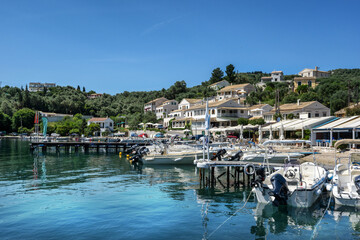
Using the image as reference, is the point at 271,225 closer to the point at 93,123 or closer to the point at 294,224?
the point at 294,224

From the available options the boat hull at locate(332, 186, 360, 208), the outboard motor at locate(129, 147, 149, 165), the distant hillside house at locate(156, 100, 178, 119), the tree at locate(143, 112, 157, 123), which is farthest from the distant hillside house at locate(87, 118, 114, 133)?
the boat hull at locate(332, 186, 360, 208)

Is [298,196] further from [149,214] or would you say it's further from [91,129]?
[91,129]

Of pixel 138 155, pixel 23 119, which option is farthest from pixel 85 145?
pixel 23 119

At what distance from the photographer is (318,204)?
791 inches

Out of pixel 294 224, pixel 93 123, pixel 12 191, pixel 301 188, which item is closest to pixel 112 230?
pixel 294 224

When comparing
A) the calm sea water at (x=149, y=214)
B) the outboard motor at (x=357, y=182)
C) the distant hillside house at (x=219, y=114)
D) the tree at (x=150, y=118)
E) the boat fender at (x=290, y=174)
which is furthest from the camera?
the tree at (x=150, y=118)

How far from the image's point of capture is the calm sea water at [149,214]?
49.0 feet

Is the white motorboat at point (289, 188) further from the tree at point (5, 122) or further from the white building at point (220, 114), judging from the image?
the tree at point (5, 122)

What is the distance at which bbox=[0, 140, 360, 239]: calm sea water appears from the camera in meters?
14.9

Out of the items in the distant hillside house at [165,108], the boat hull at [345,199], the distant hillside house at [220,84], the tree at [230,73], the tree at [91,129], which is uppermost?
the tree at [230,73]

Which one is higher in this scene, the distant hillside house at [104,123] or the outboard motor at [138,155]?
the distant hillside house at [104,123]

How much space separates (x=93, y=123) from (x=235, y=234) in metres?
99.6

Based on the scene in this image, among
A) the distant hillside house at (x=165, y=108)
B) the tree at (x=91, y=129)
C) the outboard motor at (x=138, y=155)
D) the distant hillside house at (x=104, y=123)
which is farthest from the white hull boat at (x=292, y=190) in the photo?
the distant hillside house at (x=104, y=123)

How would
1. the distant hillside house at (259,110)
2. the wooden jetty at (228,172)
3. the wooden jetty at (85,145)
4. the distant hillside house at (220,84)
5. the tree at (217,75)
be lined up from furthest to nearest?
the tree at (217,75), the distant hillside house at (220,84), the distant hillside house at (259,110), the wooden jetty at (85,145), the wooden jetty at (228,172)
